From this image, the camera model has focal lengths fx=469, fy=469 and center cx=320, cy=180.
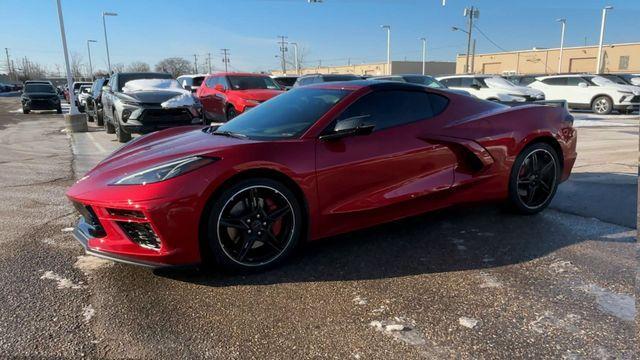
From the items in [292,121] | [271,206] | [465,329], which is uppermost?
[292,121]

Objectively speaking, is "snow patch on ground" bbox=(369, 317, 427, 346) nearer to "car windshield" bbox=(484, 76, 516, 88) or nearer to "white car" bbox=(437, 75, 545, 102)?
"white car" bbox=(437, 75, 545, 102)

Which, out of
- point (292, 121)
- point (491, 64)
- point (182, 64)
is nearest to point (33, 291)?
point (292, 121)

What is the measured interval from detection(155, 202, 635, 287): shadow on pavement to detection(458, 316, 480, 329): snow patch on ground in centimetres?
65

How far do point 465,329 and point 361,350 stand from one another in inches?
24.9

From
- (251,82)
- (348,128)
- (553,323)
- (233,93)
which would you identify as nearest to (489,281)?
(553,323)

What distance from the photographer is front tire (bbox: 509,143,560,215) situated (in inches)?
178

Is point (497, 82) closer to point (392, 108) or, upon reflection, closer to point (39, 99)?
point (392, 108)

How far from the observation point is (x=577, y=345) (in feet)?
8.03

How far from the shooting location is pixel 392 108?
13.2 ft

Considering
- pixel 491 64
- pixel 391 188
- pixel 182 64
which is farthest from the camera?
pixel 182 64

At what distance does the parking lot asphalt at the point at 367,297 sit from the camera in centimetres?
248

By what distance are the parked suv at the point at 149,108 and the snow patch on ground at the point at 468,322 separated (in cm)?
821

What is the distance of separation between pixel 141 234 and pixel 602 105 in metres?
19.7

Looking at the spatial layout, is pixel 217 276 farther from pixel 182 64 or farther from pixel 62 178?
pixel 182 64
